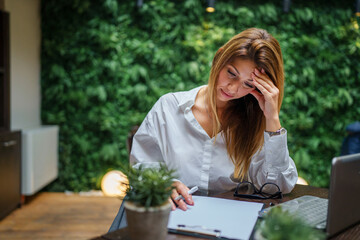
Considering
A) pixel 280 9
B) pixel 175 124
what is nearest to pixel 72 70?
pixel 280 9

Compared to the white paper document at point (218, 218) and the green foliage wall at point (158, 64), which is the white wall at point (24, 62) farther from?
the white paper document at point (218, 218)

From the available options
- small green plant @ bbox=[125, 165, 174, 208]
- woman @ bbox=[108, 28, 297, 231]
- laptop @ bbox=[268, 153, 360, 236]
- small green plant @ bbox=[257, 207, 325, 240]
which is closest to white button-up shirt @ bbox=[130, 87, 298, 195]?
woman @ bbox=[108, 28, 297, 231]

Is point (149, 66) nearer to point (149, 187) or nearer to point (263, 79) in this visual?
point (263, 79)

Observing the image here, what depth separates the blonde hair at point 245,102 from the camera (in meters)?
1.30

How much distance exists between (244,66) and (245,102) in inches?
9.2

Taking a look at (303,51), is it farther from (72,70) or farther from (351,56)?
(72,70)

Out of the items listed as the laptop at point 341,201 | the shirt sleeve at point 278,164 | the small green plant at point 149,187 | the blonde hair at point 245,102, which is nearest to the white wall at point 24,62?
the blonde hair at point 245,102

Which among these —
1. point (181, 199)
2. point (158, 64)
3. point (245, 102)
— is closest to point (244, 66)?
point (245, 102)

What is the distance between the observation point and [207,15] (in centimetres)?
393

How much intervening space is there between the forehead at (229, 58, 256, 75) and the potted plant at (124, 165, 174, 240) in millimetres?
708

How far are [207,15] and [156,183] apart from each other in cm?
349

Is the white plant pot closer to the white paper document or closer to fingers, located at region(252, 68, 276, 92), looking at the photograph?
the white paper document

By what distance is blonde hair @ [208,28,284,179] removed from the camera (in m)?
1.30

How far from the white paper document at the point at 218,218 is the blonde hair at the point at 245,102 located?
0.32 metres
